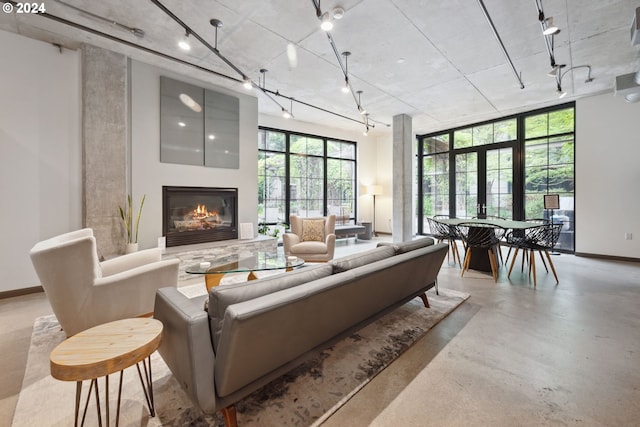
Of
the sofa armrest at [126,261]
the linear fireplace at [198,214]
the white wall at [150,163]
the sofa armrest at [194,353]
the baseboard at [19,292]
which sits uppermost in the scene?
the white wall at [150,163]

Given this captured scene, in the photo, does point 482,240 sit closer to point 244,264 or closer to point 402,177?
point 402,177

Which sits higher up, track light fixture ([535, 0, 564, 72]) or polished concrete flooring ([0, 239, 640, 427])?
track light fixture ([535, 0, 564, 72])

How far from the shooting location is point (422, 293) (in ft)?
9.80

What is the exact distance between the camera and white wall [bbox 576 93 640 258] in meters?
4.98

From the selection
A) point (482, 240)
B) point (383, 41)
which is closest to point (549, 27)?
point (383, 41)

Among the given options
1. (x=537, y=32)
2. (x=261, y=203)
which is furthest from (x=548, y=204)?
(x=261, y=203)

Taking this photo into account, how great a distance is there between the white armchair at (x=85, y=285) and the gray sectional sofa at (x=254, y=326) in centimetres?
93

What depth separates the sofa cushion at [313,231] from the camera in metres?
4.96

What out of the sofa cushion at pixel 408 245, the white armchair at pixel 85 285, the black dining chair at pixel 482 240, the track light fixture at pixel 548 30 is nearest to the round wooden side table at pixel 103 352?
the white armchair at pixel 85 285

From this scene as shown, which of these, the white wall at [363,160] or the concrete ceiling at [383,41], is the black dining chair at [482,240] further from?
the white wall at [363,160]

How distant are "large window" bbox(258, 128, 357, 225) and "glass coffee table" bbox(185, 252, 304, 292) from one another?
335 centimetres

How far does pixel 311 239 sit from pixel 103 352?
380cm

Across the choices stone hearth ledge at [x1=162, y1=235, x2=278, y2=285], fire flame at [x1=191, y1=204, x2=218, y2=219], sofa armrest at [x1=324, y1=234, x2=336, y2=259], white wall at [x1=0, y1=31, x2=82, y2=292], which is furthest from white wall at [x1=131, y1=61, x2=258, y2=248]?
sofa armrest at [x1=324, y1=234, x2=336, y2=259]

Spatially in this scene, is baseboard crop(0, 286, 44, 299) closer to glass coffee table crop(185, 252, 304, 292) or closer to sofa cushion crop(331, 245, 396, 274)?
glass coffee table crop(185, 252, 304, 292)
